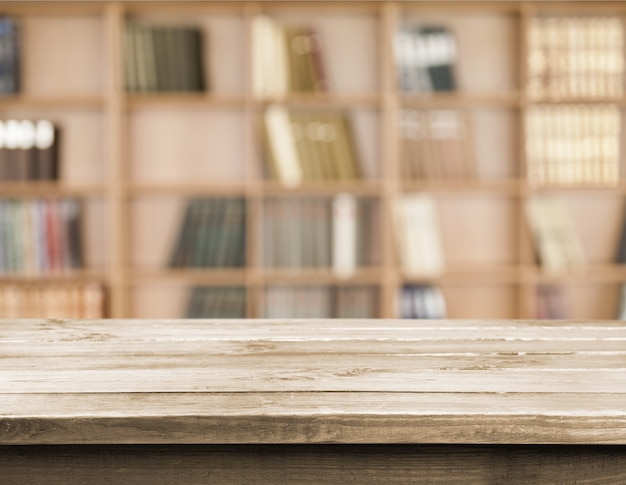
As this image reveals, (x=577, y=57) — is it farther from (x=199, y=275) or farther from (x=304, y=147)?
(x=199, y=275)

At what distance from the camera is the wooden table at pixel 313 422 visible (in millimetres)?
597

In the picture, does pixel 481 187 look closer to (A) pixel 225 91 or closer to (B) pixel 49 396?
(A) pixel 225 91

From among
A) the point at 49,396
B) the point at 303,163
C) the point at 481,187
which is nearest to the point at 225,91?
the point at 303,163

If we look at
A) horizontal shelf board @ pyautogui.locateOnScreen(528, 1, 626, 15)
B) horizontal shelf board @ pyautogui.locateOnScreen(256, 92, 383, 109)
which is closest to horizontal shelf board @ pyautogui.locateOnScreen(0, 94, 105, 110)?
horizontal shelf board @ pyautogui.locateOnScreen(256, 92, 383, 109)

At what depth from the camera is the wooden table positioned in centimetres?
60

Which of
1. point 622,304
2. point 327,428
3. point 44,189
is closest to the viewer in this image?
point 327,428

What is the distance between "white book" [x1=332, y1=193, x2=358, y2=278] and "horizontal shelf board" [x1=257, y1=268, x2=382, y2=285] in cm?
4

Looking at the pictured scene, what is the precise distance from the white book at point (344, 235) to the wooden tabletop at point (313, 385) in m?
2.06

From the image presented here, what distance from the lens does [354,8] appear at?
3.11 meters

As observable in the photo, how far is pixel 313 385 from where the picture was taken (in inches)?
26.8

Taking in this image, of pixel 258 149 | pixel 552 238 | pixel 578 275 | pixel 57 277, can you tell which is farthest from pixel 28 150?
pixel 578 275

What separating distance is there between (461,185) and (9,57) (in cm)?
209

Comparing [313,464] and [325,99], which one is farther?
[325,99]

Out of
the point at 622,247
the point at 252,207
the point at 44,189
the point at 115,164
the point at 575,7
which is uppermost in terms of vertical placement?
the point at 575,7
